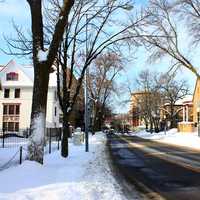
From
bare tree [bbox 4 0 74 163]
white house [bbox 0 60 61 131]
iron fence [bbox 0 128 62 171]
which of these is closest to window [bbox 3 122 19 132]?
white house [bbox 0 60 61 131]

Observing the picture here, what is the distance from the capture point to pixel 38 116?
15.3 meters

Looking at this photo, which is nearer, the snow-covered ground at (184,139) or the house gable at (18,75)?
the snow-covered ground at (184,139)

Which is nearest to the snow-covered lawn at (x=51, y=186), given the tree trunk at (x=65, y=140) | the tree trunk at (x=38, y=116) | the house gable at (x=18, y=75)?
the tree trunk at (x=38, y=116)

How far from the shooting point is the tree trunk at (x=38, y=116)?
50.1 feet

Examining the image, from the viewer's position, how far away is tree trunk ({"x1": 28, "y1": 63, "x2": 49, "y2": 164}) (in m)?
15.3

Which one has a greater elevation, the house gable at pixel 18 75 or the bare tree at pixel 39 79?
the house gable at pixel 18 75

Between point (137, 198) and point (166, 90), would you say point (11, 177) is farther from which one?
point (166, 90)

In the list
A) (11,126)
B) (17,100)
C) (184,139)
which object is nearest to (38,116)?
(184,139)

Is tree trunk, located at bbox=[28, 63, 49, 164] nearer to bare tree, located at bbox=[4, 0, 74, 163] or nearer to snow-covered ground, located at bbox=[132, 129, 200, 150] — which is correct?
bare tree, located at bbox=[4, 0, 74, 163]

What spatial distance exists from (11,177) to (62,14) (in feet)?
19.3

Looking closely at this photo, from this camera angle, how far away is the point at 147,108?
343 feet

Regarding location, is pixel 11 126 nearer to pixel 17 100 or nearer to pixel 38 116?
pixel 17 100

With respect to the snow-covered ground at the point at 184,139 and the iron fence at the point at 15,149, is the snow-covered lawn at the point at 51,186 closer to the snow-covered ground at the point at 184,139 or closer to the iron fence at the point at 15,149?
the iron fence at the point at 15,149

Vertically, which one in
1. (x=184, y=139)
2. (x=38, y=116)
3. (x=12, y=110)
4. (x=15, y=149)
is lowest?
(x=15, y=149)
